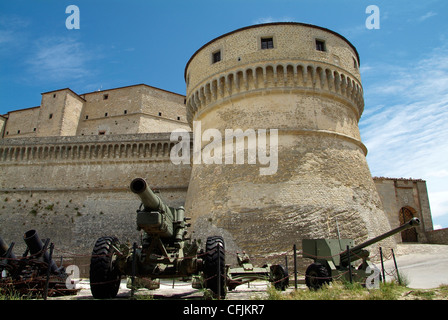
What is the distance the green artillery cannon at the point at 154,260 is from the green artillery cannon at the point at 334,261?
6.95ft

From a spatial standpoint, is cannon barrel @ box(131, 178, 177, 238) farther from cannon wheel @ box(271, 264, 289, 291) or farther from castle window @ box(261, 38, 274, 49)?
castle window @ box(261, 38, 274, 49)

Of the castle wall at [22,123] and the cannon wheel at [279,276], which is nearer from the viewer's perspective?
the cannon wheel at [279,276]

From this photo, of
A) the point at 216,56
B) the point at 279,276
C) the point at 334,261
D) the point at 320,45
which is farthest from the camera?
the point at 216,56

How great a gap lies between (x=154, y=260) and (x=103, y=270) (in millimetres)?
941

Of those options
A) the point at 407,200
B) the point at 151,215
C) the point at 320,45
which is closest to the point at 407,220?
the point at 407,200

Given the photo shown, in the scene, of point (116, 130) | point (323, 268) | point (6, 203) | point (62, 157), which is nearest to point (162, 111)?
point (116, 130)

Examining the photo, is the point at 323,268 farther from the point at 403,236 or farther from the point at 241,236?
the point at 403,236

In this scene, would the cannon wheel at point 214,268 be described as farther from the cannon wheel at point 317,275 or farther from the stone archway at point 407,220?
the stone archway at point 407,220

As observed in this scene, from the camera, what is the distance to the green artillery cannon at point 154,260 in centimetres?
619

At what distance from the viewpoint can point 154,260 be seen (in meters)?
6.53

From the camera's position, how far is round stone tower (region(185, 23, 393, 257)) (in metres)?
12.2

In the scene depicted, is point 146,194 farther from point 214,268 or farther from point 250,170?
point 250,170

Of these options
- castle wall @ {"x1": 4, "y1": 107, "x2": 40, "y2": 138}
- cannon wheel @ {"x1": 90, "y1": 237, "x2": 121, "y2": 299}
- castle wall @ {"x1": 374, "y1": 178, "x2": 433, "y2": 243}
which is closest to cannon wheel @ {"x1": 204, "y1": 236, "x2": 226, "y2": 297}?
cannon wheel @ {"x1": 90, "y1": 237, "x2": 121, "y2": 299}

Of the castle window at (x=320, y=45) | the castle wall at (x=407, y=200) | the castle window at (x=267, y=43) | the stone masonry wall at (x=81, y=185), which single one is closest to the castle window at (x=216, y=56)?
the castle window at (x=267, y=43)
